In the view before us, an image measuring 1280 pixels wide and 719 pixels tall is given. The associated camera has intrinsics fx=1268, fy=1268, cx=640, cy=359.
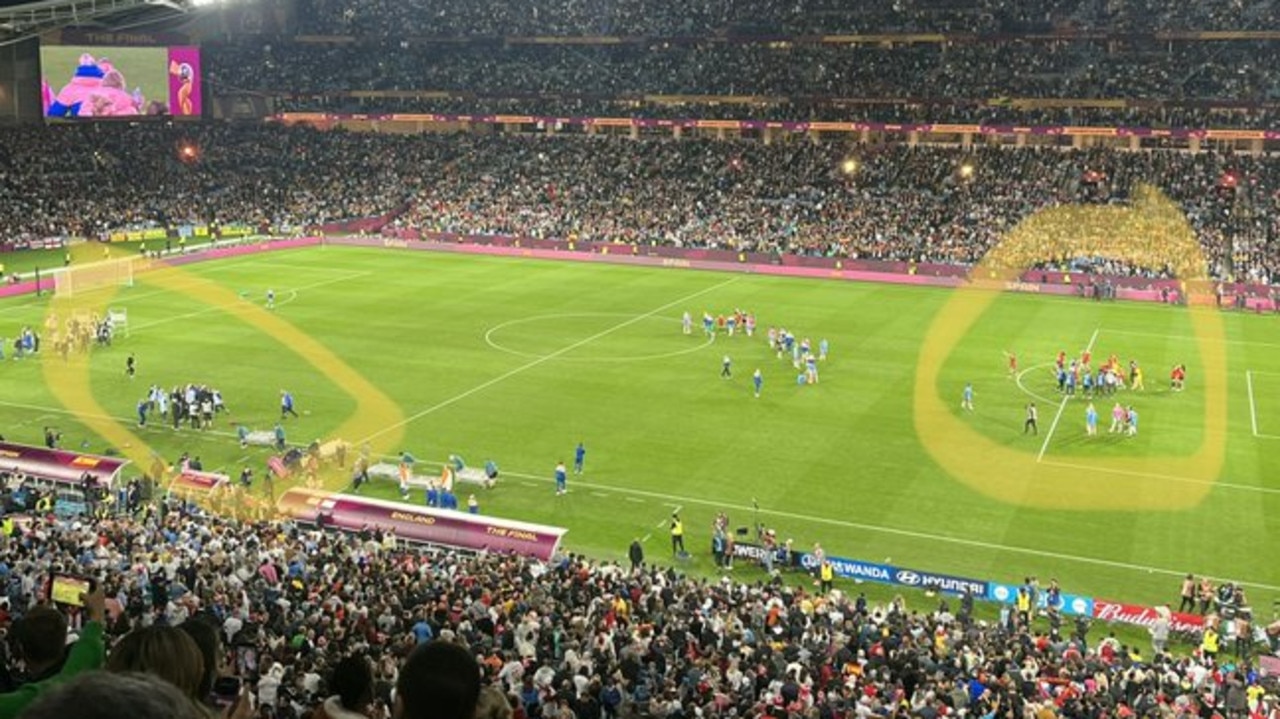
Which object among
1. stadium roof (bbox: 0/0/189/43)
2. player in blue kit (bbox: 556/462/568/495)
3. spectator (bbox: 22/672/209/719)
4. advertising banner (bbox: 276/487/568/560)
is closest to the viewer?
spectator (bbox: 22/672/209/719)

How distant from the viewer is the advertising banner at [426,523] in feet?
98.0

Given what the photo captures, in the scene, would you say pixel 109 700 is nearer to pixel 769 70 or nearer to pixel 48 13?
pixel 48 13

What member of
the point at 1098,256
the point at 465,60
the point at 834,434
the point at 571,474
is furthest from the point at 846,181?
the point at 571,474

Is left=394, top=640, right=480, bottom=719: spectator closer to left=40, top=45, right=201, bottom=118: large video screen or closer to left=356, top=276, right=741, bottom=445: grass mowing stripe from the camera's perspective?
left=356, top=276, right=741, bottom=445: grass mowing stripe

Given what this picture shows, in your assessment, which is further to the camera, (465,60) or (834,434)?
(465,60)

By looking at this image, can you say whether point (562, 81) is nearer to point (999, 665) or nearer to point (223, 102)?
point (223, 102)

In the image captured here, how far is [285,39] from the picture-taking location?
119 meters

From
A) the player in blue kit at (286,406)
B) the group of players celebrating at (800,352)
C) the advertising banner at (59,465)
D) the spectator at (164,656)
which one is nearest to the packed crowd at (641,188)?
the group of players celebrating at (800,352)

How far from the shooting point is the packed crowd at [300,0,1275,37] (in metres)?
91.7

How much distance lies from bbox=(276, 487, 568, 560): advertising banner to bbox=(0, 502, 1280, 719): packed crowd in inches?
59.0

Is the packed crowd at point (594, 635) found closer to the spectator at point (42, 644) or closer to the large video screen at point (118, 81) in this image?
the spectator at point (42, 644)

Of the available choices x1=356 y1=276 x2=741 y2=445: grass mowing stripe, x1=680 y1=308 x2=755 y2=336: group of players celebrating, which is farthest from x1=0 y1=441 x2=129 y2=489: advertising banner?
x1=680 y1=308 x2=755 y2=336: group of players celebrating

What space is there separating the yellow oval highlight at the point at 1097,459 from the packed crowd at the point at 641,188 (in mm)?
1351

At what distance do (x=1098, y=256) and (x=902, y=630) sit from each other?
5614cm
